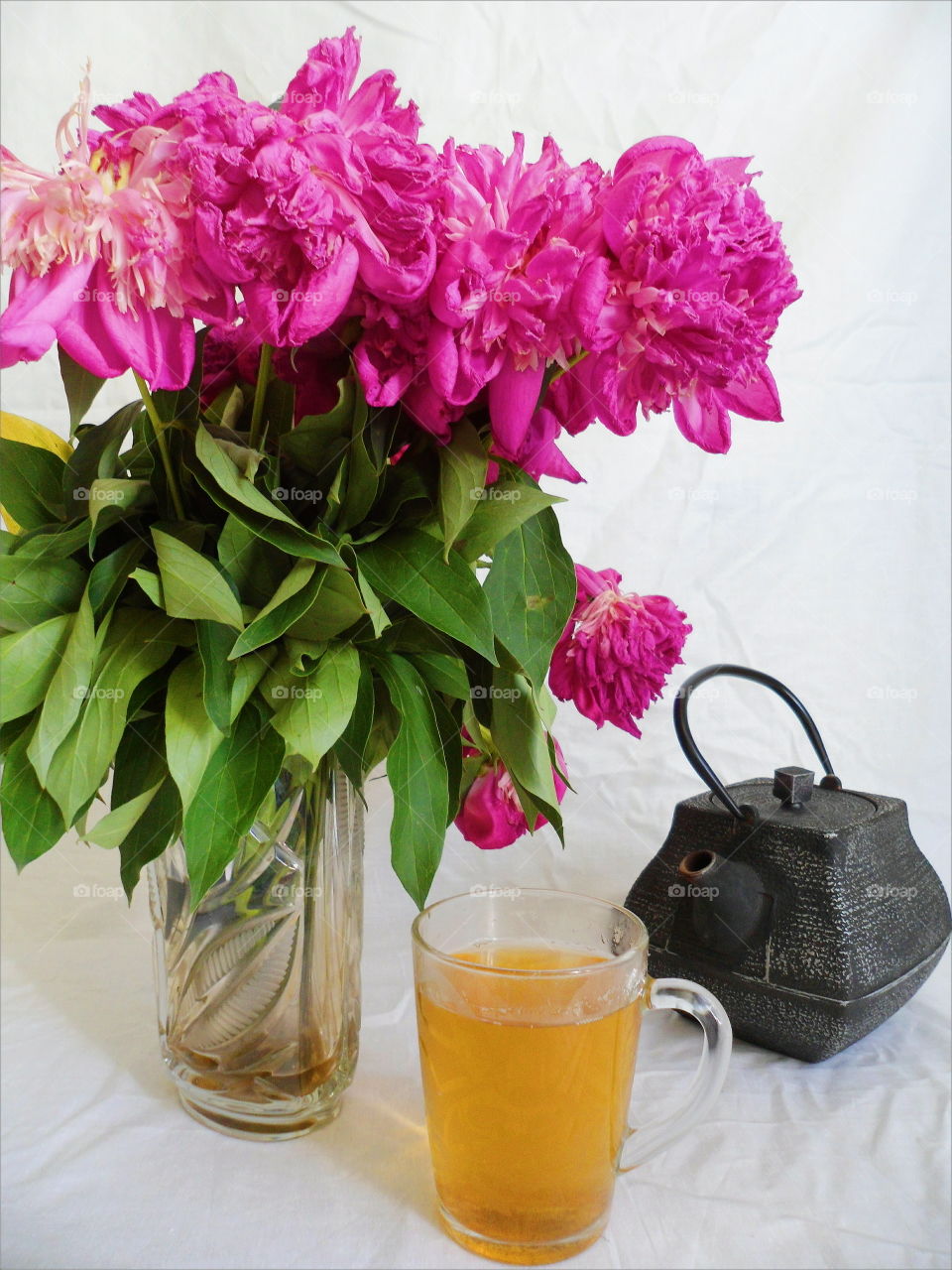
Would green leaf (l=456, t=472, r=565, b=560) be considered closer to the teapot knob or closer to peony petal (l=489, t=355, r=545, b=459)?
peony petal (l=489, t=355, r=545, b=459)

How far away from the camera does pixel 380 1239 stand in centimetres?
49

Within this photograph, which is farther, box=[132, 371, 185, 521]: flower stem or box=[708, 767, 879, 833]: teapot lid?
box=[708, 767, 879, 833]: teapot lid

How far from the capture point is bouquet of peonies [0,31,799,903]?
13.6 inches

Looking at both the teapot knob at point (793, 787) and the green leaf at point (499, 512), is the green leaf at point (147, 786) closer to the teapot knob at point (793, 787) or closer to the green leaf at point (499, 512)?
the green leaf at point (499, 512)

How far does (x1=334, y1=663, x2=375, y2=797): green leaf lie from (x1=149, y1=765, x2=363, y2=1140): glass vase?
3cm

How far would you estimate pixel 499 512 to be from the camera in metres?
0.42

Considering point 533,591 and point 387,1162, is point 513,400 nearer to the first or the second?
point 533,591

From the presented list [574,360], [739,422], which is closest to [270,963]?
[574,360]

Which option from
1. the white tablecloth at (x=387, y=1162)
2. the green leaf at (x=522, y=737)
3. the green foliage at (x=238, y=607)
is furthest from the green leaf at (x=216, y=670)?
the white tablecloth at (x=387, y=1162)

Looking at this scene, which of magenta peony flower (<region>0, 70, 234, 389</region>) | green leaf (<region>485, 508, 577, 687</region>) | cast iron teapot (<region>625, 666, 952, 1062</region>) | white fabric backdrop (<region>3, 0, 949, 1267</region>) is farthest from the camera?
white fabric backdrop (<region>3, 0, 949, 1267</region>)

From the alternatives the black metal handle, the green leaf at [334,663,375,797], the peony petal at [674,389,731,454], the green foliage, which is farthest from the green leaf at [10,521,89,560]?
the black metal handle

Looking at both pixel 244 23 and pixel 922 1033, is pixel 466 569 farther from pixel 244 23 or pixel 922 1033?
pixel 244 23

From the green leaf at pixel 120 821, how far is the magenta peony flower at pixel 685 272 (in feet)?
0.80

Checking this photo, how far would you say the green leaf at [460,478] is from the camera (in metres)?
0.40
